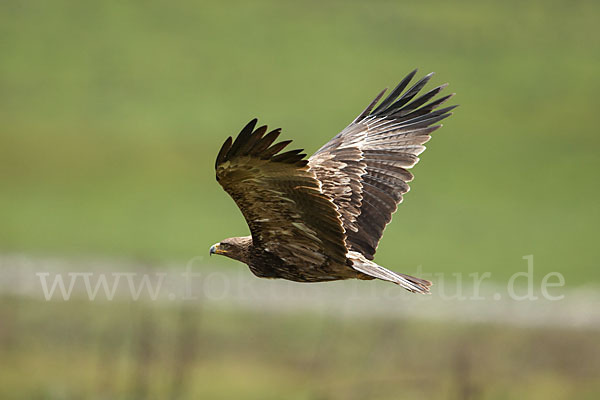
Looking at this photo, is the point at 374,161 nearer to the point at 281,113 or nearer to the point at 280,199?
the point at 280,199

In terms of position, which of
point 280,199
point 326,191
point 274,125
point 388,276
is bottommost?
point 388,276

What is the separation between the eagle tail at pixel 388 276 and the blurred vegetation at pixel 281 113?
17814 mm

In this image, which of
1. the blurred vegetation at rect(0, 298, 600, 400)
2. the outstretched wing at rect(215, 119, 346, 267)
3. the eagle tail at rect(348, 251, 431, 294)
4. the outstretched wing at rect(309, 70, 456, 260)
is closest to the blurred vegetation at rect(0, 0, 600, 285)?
the blurred vegetation at rect(0, 298, 600, 400)

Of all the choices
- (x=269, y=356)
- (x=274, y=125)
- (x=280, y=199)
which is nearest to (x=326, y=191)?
(x=280, y=199)

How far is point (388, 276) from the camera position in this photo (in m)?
8.47

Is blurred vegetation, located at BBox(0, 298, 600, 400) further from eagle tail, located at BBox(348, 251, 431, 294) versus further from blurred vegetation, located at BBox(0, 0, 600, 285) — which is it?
blurred vegetation, located at BBox(0, 0, 600, 285)

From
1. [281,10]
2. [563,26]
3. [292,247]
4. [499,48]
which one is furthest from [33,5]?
[292,247]

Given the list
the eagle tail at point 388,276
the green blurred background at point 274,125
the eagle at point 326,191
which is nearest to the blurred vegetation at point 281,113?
the green blurred background at point 274,125

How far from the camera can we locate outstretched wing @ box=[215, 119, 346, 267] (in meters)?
7.67

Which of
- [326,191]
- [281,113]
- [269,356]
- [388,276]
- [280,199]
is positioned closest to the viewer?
[280,199]

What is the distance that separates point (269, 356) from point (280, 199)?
967cm

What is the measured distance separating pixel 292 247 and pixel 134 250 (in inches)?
742

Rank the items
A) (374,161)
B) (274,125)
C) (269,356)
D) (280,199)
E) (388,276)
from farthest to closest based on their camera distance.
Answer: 1. (274,125)
2. (269,356)
3. (374,161)
4. (388,276)
5. (280,199)

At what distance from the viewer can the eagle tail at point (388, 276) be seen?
8.45 meters
